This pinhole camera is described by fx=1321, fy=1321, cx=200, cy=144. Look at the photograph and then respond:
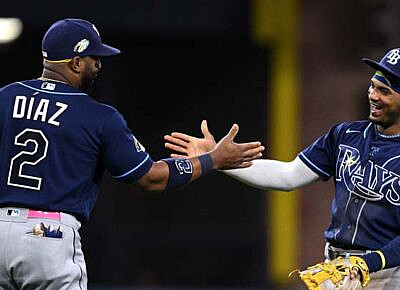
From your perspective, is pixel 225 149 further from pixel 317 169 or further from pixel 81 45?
pixel 81 45

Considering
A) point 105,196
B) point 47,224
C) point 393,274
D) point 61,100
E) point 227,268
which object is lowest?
point 227,268

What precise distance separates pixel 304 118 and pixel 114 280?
2663 millimetres

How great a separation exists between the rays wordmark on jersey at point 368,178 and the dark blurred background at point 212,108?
642 centimetres

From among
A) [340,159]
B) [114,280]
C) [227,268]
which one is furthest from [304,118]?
[340,159]

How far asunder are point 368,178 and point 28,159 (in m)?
1.74

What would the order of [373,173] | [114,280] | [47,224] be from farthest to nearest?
[114,280]
[373,173]
[47,224]

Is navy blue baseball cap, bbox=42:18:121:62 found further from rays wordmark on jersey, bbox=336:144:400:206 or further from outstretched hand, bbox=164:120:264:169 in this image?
rays wordmark on jersey, bbox=336:144:400:206

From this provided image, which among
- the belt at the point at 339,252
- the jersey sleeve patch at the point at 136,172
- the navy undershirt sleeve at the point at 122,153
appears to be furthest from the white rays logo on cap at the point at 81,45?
the belt at the point at 339,252

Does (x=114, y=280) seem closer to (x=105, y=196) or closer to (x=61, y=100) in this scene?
(x=105, y=196)

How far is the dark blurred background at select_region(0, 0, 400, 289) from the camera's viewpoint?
1330 cm

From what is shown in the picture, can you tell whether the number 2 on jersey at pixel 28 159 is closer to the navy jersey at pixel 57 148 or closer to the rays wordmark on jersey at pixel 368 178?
the navy jersey at pixel 57 148

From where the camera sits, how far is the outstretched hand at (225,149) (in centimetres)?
675

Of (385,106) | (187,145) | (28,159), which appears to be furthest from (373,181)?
(28,159)

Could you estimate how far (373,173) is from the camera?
672 centimetres
